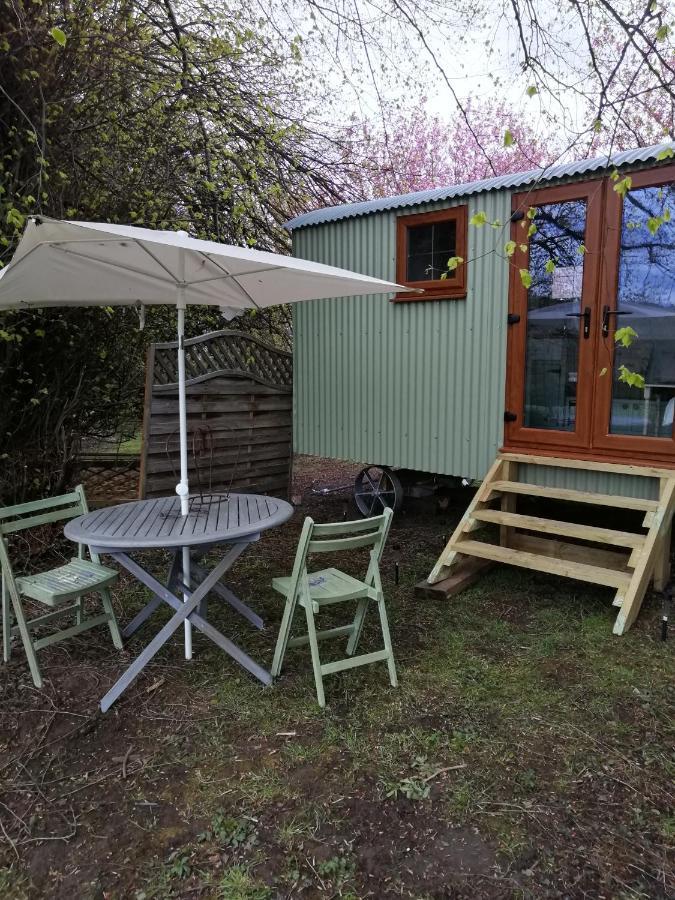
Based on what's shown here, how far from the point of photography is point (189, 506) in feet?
10.7

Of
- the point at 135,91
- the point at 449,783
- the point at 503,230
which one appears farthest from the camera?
the point at 135,91

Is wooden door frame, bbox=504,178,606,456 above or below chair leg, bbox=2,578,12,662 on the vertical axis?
above

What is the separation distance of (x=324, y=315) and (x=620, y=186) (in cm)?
373

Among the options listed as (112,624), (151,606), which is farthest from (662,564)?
(112,624)

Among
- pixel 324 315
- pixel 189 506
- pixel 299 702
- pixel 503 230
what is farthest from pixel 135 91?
pixel 299 702

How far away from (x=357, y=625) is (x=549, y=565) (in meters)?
1.41

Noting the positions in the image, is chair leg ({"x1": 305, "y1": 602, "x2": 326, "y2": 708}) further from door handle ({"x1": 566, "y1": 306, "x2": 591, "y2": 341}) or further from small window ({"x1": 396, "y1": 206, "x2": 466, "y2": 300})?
small window ({"x1": 396, "y1": 206, "x2": 466, "y2": 300})

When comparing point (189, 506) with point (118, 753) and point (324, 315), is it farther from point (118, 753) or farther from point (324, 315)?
point (324, 315)

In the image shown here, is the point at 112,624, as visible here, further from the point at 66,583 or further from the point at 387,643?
the point at 387,643

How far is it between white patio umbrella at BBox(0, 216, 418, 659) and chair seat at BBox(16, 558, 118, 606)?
45 cm

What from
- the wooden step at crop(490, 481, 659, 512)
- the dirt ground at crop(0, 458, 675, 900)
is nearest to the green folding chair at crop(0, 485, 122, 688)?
the dirt ground at crop(0, 458, 675, 900)

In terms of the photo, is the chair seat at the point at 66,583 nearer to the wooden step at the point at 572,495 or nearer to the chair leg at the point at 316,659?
the chair leg at the point at 316,659

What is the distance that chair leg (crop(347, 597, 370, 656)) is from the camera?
305 centimetres

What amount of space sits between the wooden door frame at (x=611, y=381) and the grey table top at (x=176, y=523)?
7.80ft
